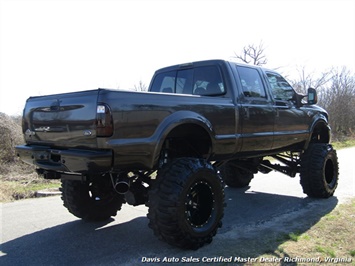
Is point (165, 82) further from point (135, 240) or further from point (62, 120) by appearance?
point (135, 240)

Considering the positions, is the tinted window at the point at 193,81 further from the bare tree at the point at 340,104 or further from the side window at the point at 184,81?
the bare tree at the point at 340,104

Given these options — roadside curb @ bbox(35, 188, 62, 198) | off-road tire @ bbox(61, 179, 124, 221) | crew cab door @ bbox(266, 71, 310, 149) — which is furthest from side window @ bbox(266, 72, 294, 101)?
roadside curb @ bbox(35, 188, 62, 198)

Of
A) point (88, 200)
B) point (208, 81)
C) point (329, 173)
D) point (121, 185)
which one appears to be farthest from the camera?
point (329, 173)

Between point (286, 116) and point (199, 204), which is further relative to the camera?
point (286, 116)

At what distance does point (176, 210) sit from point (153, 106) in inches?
42.9

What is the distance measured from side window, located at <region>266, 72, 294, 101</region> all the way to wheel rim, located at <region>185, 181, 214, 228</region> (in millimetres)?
2348

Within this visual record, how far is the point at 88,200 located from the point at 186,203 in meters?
1.64

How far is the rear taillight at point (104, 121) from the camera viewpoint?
3.16 meters

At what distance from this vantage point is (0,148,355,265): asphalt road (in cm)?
355

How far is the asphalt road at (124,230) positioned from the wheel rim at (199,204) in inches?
11.9

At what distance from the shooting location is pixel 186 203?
144 inches

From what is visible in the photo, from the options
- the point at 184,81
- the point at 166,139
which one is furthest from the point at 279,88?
the point at 166,139

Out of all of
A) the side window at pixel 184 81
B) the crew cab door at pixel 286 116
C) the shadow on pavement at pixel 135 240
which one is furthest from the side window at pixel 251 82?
the shadow on pavement at pixel 135 240

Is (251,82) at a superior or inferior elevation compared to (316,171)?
superior
